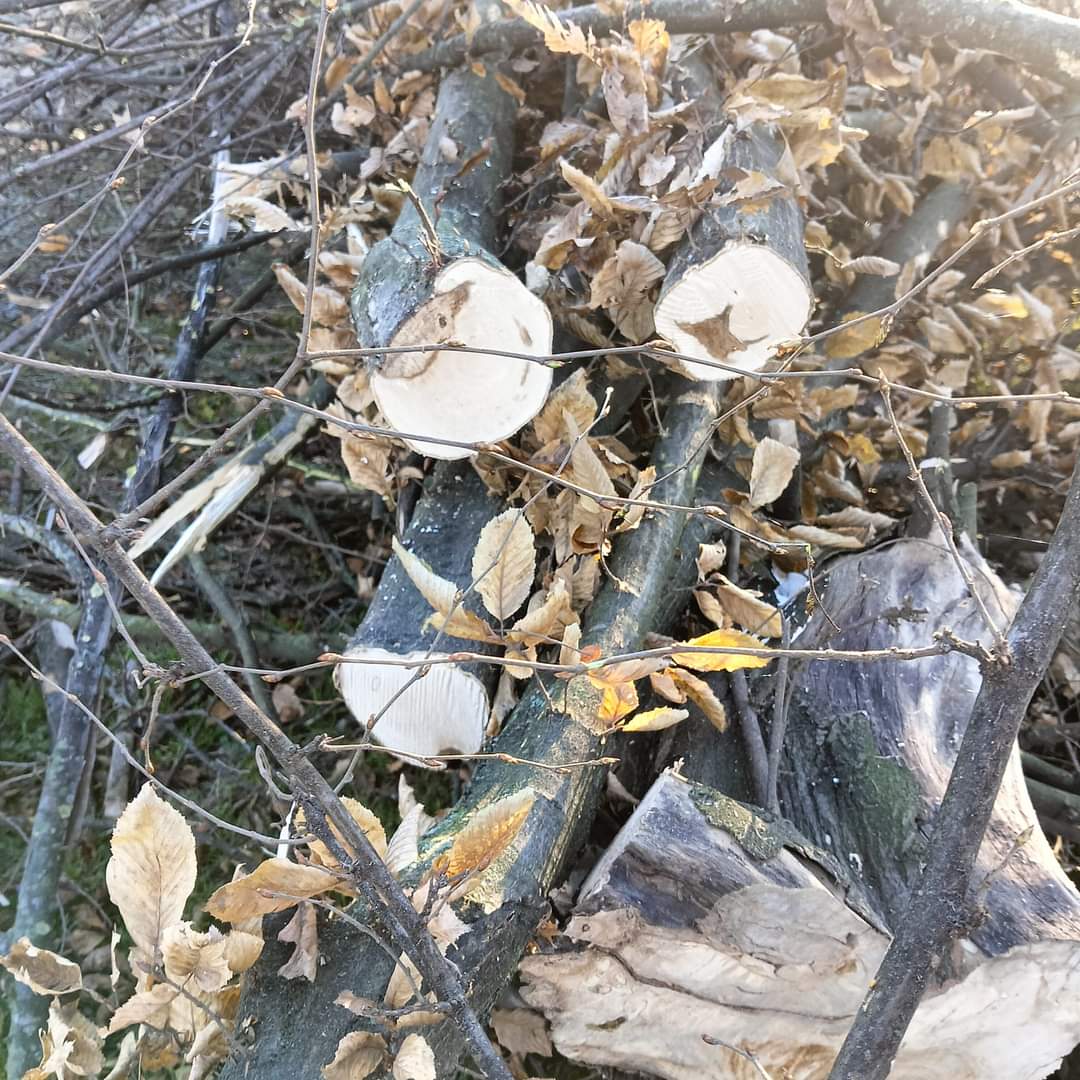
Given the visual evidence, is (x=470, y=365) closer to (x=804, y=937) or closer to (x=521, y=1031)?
(x=804, y=937)

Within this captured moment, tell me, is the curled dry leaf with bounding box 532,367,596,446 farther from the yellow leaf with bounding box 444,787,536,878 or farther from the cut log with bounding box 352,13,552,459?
the yellow leaf with bounding box 444,787,536,878

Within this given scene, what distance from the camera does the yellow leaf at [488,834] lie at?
1032 millimetres

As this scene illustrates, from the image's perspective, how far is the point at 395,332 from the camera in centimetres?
132

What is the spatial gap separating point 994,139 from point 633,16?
0.98 meters

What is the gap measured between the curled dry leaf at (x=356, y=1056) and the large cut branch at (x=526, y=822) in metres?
0.05

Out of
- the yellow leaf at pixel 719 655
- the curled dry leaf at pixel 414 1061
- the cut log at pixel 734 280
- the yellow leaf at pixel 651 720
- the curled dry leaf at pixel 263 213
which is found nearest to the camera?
the curled dry leaf at pixel 414 1061

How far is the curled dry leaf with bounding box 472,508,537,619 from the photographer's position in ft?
4.04

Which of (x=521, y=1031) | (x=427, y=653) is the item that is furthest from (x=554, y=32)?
(x=521, y=1031)

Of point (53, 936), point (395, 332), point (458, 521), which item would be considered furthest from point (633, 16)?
point (53, 936)

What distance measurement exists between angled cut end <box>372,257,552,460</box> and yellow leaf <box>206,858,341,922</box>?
654mm

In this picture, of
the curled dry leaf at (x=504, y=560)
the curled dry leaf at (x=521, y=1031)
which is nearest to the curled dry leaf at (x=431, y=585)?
the curled dry leaf at (x=504, y=560)

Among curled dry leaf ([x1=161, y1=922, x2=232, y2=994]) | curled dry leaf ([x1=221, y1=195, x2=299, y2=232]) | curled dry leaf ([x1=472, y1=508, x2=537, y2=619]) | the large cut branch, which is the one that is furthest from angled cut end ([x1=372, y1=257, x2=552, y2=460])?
curled dry leaf ([x1=221, y1=195, x2=299, y2=232])

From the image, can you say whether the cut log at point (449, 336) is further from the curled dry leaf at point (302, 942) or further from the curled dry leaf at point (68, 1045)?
the curled dry leaf at point (68, 1045)

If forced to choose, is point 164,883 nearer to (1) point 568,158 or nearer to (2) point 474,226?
(2) point 474,226
